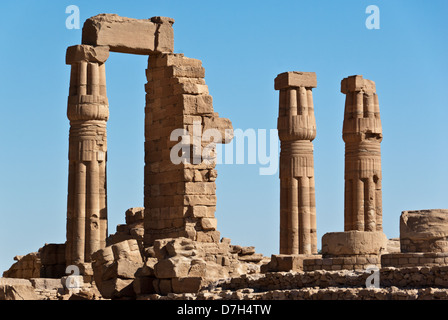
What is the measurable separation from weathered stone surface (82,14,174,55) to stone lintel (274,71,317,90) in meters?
7.56

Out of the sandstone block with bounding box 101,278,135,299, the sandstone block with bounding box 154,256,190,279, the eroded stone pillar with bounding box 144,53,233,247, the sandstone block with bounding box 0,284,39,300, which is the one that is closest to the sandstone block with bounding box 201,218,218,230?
the eroded stone pillar with bounding box 144,53,233,247

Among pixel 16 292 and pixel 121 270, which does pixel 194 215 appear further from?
pixel 16 292

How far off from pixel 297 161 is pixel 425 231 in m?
14.4

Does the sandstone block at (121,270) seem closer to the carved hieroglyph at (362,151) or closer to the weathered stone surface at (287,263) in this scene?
the weathered stone surface at (287,263)

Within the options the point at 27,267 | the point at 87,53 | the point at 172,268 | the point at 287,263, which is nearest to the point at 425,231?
the point at 287,263

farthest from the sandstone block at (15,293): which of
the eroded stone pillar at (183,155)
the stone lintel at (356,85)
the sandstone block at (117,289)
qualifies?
the stone lintel at (356,85)

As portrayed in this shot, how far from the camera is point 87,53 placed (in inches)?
1289

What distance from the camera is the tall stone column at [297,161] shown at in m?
40.0

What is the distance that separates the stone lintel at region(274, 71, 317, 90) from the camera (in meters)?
39.9

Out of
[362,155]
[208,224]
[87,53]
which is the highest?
[87,53]

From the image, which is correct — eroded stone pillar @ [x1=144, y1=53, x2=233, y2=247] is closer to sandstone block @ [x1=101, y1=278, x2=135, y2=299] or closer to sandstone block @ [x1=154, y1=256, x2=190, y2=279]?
sandstone block @ [x1=101, y1=278, x2=135, y2=299]

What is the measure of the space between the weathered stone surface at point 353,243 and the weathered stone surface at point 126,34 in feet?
28.3

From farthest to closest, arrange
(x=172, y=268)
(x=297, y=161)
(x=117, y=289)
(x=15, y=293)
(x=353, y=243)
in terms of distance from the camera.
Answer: (x=297, y=161) < (x=353, y=243) < (x=117, y=289) < (x=172, y=268) < (x=15, y=293)
